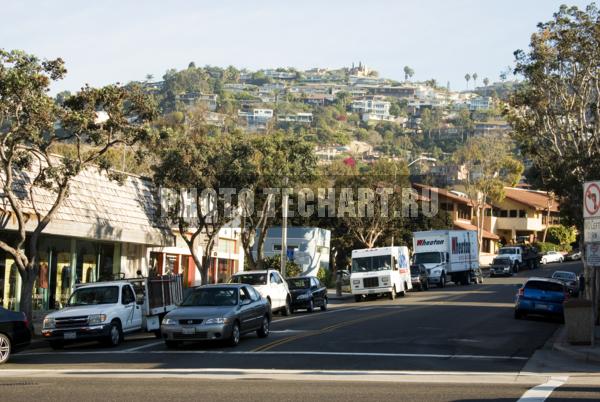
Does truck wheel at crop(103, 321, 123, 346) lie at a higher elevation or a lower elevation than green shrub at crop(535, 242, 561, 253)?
lower

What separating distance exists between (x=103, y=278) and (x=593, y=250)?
20.9 metres

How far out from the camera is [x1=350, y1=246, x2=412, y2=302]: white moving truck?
44344 mm

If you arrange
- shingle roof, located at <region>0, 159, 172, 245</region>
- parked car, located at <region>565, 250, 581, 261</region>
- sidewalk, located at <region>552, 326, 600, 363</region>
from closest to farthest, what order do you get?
sidewalk, located at <region>552, 326, 600, 363</region> < shingle roof, located at <region>0, 159, 172, 245</region> < parked car, located at <region>565, 250, 581, 261</region>

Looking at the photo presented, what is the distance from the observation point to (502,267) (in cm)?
7294

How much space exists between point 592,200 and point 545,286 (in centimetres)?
1139

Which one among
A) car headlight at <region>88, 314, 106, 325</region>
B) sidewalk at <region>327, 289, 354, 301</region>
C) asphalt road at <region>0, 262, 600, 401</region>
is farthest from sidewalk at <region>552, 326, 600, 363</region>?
sidewalk at <region>327, 289, 354, 301</region>

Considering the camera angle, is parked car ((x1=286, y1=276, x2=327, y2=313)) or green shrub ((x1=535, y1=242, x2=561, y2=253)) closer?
parked car ((x1=286, y1=276, x2=327, y2=313))

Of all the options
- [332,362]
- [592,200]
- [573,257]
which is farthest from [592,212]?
[573,257]

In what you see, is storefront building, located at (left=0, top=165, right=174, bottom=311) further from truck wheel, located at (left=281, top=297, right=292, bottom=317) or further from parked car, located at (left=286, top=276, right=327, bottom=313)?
truck wheel, located at (left=281, top=297, right=292, bottom=317)

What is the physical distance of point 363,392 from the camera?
542 inches

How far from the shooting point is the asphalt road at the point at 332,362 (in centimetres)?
1410

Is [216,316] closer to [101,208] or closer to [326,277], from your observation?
[101,208]

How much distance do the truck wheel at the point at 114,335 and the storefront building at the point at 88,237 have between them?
238 inches

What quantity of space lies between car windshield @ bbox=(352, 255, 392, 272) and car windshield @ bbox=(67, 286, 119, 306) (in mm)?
23228
